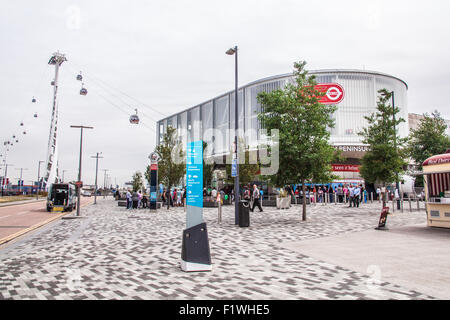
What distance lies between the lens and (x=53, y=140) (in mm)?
43969

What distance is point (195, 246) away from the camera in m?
7.29

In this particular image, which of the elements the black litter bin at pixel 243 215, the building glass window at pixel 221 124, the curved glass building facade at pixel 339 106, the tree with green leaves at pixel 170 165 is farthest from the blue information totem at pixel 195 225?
the building glass window at pixel 221 124

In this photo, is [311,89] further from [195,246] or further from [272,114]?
[195,246]

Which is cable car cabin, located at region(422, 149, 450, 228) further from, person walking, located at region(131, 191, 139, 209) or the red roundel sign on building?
the red roundel sign on building

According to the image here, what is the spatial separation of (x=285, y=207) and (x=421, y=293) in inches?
862

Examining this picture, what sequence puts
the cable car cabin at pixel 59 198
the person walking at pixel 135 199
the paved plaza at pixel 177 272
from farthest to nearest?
the person walking at pixel 135 199, the cable car cabin at pixel 59 198, the paved plaza at pixel 177 272

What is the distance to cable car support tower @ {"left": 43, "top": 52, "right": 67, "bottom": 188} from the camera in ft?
140

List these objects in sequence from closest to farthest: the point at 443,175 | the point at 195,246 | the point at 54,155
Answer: the point at 195,246 < the point at 443,175 < the point at 54,155

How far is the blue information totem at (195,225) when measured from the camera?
7.23 m

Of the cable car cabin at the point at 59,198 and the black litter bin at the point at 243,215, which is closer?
the black litter bin at the point at 243,215

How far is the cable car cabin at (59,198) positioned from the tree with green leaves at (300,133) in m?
19.0

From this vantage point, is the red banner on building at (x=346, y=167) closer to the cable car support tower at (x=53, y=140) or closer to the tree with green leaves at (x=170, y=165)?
the tree with green leaves at (x=170, y=165)

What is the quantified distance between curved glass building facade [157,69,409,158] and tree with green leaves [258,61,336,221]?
34020 millimetres

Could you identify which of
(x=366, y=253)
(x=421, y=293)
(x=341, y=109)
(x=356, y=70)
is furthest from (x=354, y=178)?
(x=421, y=293)
